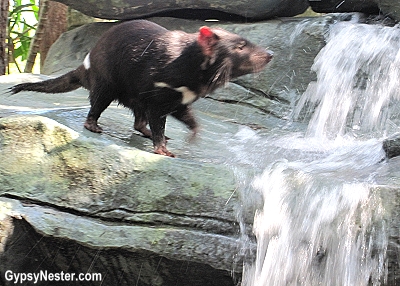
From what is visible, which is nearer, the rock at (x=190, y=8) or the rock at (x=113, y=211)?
the rock at (x=113, y=211)

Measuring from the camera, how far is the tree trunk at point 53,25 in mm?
8594

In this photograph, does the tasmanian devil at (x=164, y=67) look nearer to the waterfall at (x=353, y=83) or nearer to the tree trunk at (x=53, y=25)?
the waterfall at (x=353, y=83)

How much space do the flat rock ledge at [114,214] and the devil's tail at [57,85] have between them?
120cm

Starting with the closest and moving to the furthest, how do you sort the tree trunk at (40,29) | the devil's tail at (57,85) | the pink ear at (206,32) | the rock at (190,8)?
1. the pink ear at (206,32)
2. the devil's tail at (57,85)
3. the rock at (190,8)
4. the tree trunk at (40,29)

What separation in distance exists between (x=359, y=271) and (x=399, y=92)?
278 centimetres

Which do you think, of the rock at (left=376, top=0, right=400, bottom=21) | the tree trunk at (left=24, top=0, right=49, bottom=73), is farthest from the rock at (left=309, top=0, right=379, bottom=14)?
the tree trunk at (left=24, top=0, right=49, bottom=73)

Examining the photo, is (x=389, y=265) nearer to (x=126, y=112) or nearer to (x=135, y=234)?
(x=135, y=234)

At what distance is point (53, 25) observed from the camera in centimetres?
866

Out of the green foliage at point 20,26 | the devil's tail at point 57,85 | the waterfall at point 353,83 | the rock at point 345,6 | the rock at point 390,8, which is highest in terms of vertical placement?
the rock at point 390,8

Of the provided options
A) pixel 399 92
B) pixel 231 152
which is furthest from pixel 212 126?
pixel 399 92

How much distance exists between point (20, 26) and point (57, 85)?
587 cm

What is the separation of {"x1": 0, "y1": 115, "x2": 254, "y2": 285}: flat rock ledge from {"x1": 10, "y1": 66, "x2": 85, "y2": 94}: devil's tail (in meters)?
1.20

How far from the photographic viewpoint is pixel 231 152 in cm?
405

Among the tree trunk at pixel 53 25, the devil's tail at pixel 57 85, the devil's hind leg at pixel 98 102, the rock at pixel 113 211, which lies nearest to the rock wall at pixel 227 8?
the tree trunk at pixel 53 25
